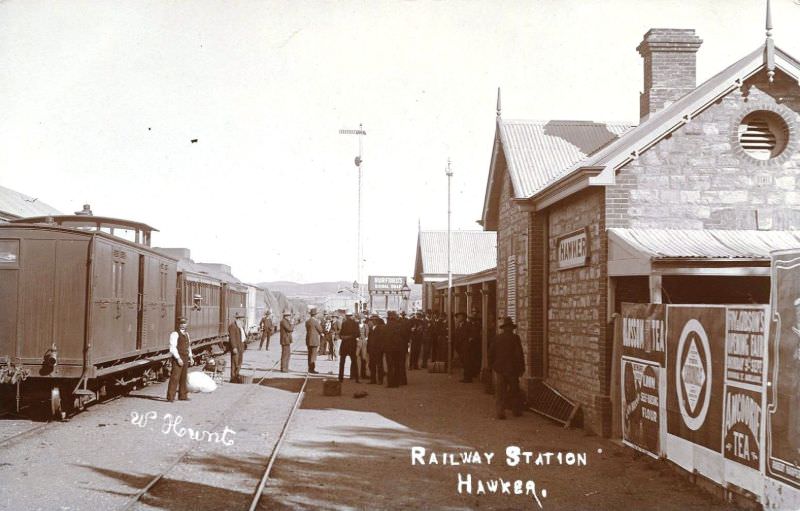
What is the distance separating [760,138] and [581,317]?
156 inches

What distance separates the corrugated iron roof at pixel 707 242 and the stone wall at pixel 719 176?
9.4 inches

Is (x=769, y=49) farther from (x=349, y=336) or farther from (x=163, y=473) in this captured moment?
(x=349, y=336)

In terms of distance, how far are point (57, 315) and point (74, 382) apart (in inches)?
46.5

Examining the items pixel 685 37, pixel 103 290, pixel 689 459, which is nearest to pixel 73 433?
pixel 103 290

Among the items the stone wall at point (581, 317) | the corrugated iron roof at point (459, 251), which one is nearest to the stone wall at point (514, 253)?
the stone wall at point (581, 317)

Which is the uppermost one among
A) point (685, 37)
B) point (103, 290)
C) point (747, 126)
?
point (685, 37)

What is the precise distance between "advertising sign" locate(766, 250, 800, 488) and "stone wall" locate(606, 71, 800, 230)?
507cm

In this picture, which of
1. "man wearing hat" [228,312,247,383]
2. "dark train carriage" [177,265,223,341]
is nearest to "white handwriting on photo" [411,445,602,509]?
"man wearing hat" [228,312,247,383]

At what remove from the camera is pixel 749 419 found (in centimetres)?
688

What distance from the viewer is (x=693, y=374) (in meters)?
8.12

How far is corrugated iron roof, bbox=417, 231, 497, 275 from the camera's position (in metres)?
45.4

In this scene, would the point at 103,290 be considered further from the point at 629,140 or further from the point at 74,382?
the point at 629,140

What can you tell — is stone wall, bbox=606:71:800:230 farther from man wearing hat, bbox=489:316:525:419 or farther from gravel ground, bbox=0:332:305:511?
gravel ground, bbox=0:332:305:511

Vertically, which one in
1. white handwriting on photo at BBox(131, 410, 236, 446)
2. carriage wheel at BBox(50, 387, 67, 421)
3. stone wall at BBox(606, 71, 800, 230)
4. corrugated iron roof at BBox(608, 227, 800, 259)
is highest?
stone wall at BBox(606, 71, 800, 230)
